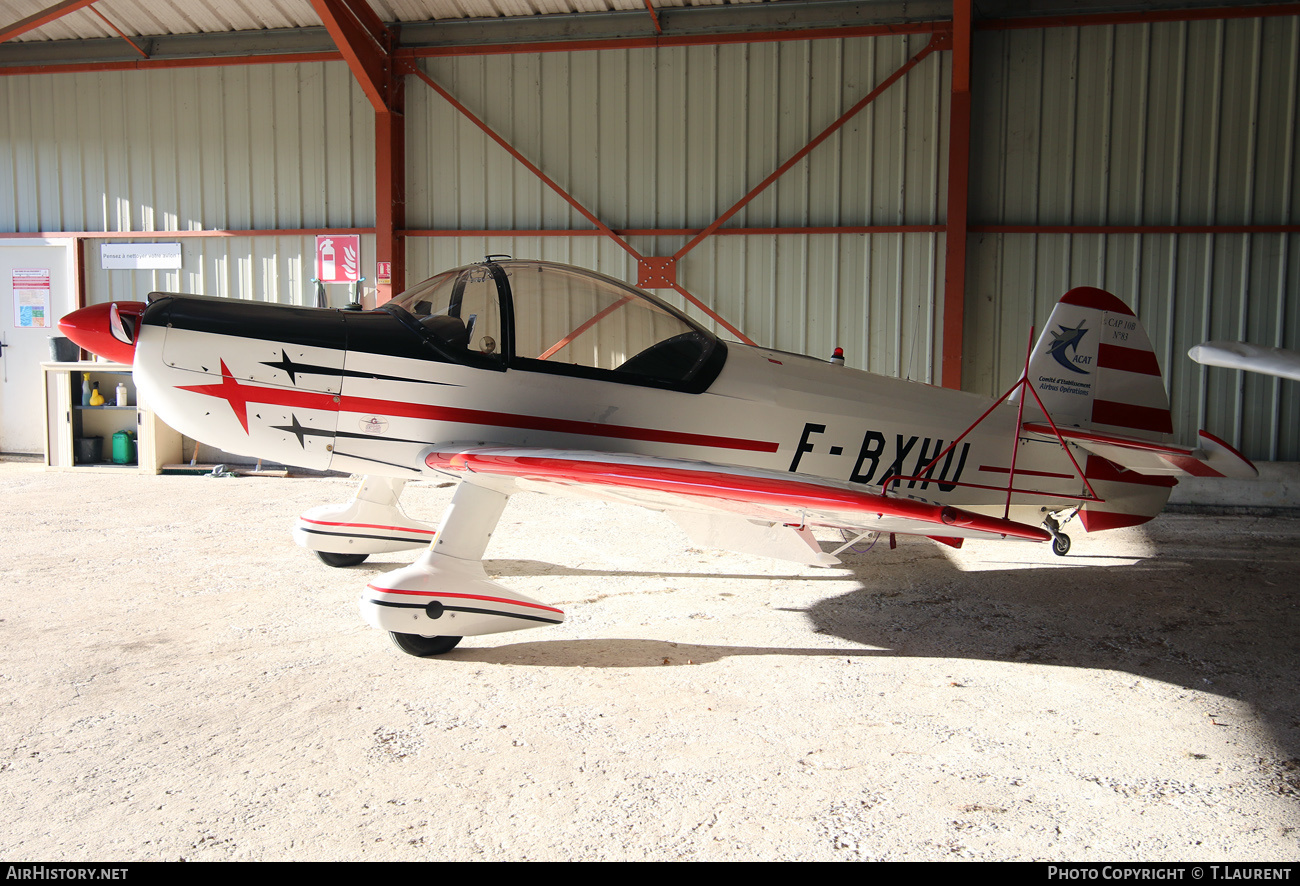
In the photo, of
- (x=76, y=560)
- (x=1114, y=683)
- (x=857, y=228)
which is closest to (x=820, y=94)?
(x=857, y=228)

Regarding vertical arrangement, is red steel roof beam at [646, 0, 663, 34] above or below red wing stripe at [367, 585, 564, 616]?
above

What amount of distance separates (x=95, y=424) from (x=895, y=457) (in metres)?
9.18

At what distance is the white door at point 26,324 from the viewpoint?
9773 mm

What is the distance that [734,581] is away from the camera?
4.84 m

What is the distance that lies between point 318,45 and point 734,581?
26.6ft

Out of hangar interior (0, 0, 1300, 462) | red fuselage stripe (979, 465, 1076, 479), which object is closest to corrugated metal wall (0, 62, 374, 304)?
hangar interior (0, 0, 1300, 462)

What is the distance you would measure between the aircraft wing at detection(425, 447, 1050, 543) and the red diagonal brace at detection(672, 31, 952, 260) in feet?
18.5

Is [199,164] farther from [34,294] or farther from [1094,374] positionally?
[1094,374]

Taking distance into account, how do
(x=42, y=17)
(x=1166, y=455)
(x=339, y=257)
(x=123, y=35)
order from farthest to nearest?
1. (x=123, y=35)
2. (x=339, y=257)
3. (x=42, y=17)
4. (x=1166, y=455)

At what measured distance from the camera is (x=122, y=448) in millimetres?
9078

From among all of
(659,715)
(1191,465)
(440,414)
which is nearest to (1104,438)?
(1191,465)

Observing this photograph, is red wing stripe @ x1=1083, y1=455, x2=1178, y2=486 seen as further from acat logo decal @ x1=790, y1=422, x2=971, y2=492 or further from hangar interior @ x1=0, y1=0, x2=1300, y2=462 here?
hangar interior @ x1=0, y1=0, x2=1300, y2=462

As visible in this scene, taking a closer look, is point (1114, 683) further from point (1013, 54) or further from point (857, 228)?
point (1013, 54)

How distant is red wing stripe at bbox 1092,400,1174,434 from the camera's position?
457cm
